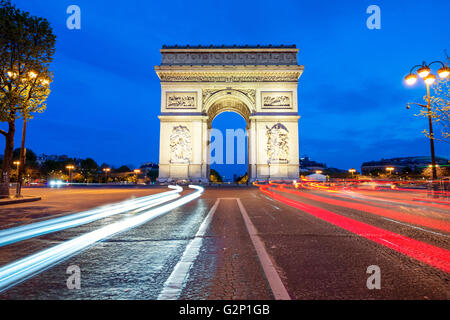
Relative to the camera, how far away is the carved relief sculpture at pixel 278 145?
32375mm

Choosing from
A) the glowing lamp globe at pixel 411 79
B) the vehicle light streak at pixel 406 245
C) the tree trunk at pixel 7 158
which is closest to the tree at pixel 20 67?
the tree trunk at pixel 7 158

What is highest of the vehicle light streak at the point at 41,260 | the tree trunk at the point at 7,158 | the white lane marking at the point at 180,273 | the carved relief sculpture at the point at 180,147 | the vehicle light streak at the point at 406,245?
the carved relief sculpture at the point at 180,147

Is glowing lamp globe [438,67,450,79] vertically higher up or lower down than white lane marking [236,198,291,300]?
higher up

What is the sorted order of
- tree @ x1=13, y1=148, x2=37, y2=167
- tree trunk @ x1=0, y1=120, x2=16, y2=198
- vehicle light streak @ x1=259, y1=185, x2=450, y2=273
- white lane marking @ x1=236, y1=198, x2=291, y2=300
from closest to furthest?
white lane marking @ x1=236, y1=198, x2=291, y2=300 → vehicle light streak @ x1=259, y1=185, x2=450, y2=273 → tree trunk @ x1=0, y1=120, x2=16, y2=198 → tree @ x1=13, y1=148, x2=37, y2=167

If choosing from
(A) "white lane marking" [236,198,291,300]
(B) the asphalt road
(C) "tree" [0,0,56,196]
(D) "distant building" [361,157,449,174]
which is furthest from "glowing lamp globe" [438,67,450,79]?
(D) "distant building" [361,157,449,174]

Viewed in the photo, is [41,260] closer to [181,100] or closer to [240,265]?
[240,265]

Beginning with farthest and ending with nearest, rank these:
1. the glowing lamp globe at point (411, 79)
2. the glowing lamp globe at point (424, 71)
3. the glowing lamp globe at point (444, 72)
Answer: the glowing lamp globe at point (411, 79) < the glowing lamp globe at point (424, 71) < the glowing lamp globe at point (444, 72)

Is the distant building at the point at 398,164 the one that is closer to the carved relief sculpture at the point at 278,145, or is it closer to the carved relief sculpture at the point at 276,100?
the carved relief sculpture at the point at 276,100

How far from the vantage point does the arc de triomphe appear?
32219 mm

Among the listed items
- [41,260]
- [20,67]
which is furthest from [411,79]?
[20,67]

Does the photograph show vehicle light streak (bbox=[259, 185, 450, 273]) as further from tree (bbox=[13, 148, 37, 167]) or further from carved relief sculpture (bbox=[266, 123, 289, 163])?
tree (bbox=[13, 148, 37, 167])

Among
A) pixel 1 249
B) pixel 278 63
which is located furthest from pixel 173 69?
pixel 1 249

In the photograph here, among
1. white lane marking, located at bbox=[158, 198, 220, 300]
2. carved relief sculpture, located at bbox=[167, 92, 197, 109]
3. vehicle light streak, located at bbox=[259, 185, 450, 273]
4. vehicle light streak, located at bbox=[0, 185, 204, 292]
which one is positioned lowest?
vehicle light streak, located at bbox=[259, 185, 450, 273]

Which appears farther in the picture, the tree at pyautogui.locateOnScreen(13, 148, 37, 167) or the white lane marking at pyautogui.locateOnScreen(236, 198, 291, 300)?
the tree at pyautogui.locateOnScreen(13, 148, 37, 167)
